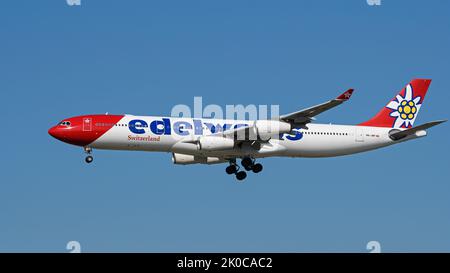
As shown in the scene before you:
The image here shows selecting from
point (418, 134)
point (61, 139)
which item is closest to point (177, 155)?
point (61, 139)

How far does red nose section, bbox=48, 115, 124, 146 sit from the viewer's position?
55031 mm

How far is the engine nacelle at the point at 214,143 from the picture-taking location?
54938mm

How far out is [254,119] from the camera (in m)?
57.3

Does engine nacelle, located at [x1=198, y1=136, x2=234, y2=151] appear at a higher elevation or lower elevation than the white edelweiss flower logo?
lower

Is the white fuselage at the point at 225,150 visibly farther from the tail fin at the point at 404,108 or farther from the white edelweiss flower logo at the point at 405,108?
the white edelweiss flower logo at the point at 405,108

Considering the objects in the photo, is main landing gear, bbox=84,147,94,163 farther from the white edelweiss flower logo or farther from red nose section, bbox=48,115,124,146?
the white edelweiss flower logo

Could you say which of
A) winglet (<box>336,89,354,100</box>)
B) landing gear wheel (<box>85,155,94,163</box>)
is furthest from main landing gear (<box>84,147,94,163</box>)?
winglet (<box>336,89,354,100</box>)

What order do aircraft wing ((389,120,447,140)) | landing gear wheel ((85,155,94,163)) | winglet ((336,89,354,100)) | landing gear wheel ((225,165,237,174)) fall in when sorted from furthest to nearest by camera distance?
Result: landing gear wheel ((225,165,237,174)), aircraft wing ((389,120,447,140)), landing gear wheel ((85,155,94,163)), winglet ((336,89,354,100))

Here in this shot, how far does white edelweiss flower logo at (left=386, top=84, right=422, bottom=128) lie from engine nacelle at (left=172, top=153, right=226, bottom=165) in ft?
49.1

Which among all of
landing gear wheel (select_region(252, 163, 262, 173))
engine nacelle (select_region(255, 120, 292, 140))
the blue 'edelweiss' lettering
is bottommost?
landing gear wheel (select_region(252, 163, 262, 173))

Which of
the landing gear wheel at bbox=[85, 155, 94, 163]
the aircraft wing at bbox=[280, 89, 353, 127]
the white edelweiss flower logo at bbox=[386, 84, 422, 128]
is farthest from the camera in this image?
the white edelweiss flower logo at bbox=[386, 84, 422, 128]
